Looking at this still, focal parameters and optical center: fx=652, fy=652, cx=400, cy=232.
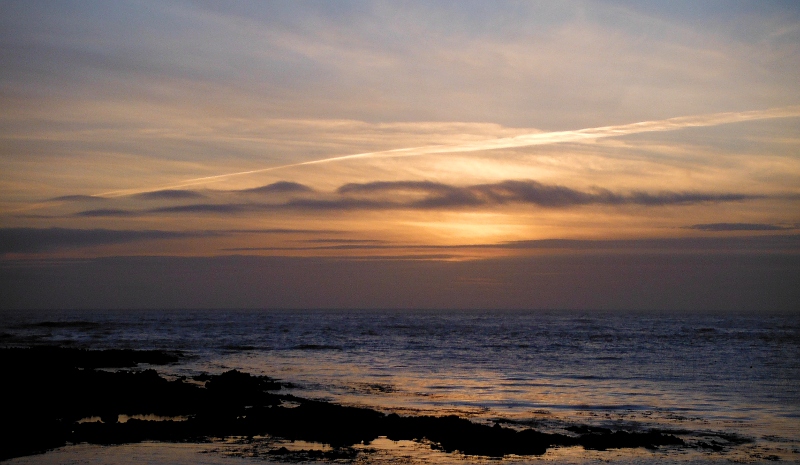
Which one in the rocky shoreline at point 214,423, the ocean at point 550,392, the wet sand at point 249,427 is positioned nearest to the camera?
the ocean at point 550,392

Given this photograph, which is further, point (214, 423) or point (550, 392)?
point (550, 392)

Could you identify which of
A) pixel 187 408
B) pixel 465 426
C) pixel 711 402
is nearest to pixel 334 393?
pixel 187 408

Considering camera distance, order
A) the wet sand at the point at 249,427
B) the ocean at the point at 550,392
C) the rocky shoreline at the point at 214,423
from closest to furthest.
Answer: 1. the ocean at the point at 550,392
2. the wet sand at the point at 249,427
3. the rocky shoreline at the point at 214,423

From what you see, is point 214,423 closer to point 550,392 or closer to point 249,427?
point 249,427

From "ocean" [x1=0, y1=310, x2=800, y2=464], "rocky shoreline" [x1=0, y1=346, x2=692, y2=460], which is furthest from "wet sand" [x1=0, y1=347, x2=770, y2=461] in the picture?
"ocean" [x1=0, y1=310, x2=800, y2=464]

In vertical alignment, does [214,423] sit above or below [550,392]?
above

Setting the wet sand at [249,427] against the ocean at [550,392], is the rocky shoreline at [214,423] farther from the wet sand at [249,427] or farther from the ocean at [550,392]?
the ocean at [550,392]

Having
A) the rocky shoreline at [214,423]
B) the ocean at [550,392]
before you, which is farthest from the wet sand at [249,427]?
the ocean at [550,392]

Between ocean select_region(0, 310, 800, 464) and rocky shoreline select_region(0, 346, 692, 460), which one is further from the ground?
rocky shoreline select_region(0, 346, 692, 460)

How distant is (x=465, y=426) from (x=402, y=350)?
3202 centimetres

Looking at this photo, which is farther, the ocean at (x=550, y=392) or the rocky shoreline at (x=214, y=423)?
the rocky shoreline at (x=214, y=423)

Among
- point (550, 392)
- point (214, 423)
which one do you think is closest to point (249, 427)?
point (214, 423)

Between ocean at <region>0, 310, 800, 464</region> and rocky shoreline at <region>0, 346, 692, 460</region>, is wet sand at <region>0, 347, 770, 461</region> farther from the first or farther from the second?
ocean at <region>0, 310, 800, 464</region>

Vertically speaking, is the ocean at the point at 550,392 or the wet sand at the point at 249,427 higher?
the wet sand at the point at 249,427
